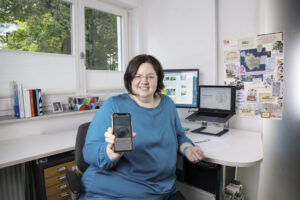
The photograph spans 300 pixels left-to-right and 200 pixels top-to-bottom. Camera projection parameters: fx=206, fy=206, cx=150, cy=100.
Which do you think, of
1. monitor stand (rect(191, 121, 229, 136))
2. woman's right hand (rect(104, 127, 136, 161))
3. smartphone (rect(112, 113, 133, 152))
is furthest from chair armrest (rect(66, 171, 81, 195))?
monitor stand (rect(191, 121, 229, 136))

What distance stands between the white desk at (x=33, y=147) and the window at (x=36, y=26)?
0.80 m

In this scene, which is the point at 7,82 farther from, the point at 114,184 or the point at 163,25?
the point at 163,25

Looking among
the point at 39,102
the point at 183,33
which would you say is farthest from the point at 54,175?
the point at 183,33

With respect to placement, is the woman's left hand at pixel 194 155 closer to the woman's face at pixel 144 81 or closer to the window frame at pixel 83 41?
the woman's face at pixel 144 81

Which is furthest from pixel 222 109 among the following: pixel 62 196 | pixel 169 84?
pixel 62 196

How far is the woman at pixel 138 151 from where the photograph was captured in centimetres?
103

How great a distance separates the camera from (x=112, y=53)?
2.63m

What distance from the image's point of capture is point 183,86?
197cm

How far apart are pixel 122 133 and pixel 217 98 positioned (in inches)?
46.8

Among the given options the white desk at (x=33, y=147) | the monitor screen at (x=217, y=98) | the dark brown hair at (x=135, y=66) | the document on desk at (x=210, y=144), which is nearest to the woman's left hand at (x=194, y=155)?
the document on desk at (x=210, y=144)

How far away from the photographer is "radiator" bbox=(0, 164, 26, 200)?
1643mm

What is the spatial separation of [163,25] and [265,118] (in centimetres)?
146

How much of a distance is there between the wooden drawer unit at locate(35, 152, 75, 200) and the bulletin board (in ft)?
4.95

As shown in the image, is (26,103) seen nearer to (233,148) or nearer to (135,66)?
(135,66)
